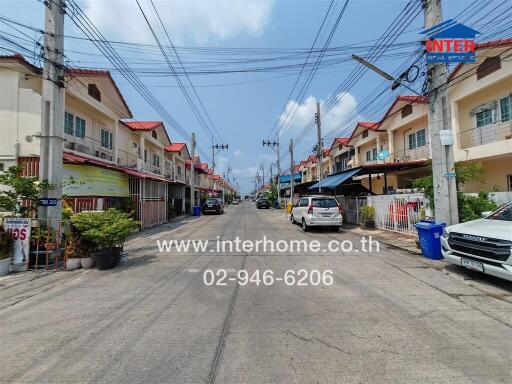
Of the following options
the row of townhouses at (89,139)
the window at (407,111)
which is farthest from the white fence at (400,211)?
the row of townhouses at (89,139)

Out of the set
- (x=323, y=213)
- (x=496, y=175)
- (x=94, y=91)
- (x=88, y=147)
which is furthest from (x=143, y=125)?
(x=496, y=175)

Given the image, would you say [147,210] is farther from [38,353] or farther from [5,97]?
[38,353]

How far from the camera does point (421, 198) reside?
34.6 ft

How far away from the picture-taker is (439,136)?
8.18m

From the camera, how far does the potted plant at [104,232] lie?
6809 mm

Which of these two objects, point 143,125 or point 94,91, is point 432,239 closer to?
point 94,91

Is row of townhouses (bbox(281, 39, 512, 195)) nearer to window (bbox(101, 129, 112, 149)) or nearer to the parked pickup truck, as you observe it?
the parked pickup truck

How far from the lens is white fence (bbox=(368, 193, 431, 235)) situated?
10703 millimetres

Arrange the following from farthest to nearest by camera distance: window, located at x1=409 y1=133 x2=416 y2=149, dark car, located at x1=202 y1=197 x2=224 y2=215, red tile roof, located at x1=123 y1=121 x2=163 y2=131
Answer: dark car, located at x1=202 y1=197 x2=224 y2=215 < red tile roof, located at x1=123 y1=121 x2=163 y2=131 < window, located at x1=409 y1=133 x2=416 y2=149

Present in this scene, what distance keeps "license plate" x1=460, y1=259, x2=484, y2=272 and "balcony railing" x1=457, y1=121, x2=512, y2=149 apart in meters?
10.4

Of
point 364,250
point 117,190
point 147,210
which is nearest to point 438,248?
point 364,250

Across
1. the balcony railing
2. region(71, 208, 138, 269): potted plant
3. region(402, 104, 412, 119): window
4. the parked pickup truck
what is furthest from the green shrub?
region(402, 104, 412, 119): window

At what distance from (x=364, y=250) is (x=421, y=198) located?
365cm

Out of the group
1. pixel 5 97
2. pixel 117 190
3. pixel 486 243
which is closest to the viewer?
pixel 486 243
